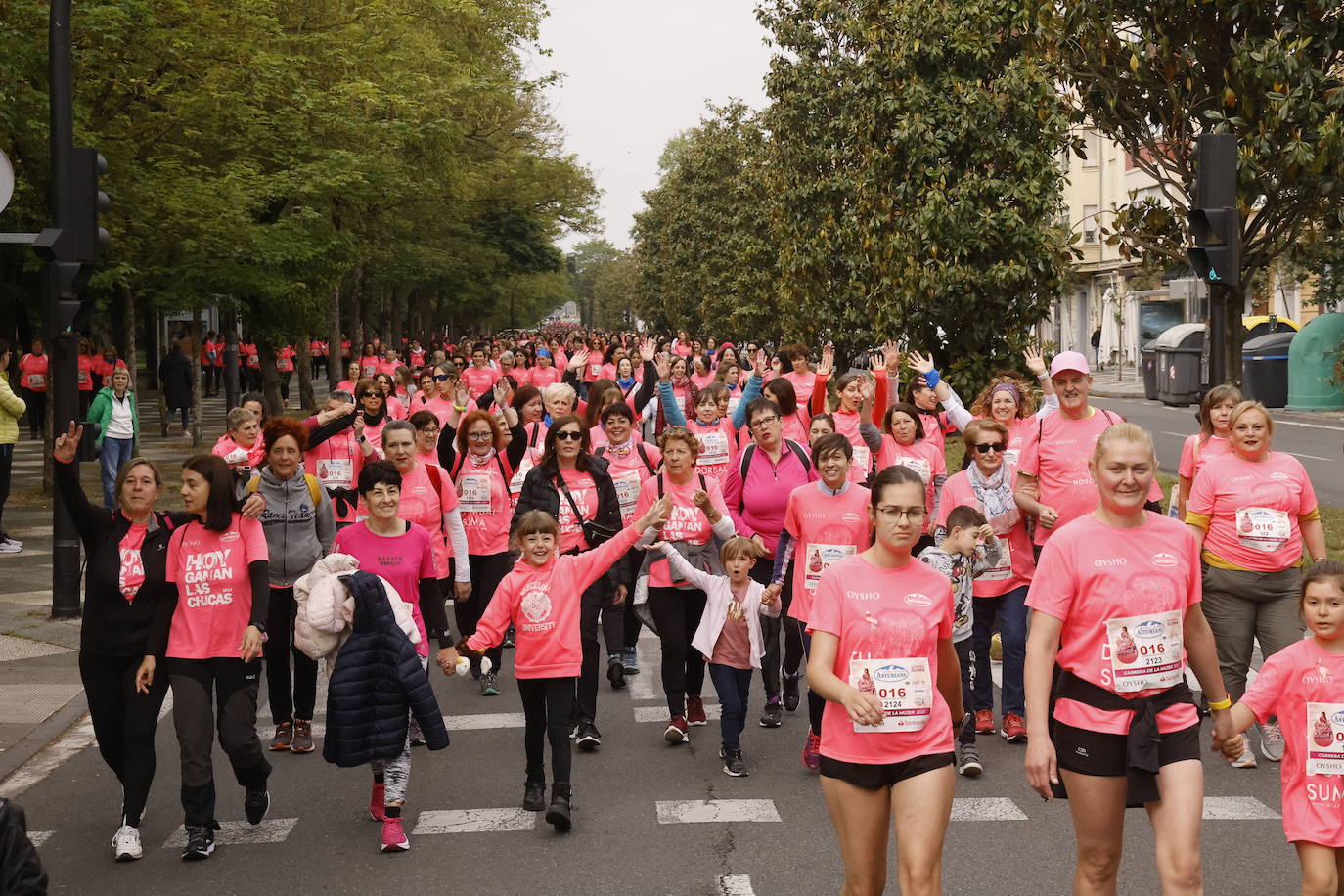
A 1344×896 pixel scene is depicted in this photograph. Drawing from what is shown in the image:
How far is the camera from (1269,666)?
5.03 metres

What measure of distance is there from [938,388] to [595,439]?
2.66 metres

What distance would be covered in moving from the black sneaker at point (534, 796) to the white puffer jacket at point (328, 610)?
2.78ft

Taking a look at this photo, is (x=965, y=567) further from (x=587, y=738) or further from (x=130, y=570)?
(x=130, y=570)

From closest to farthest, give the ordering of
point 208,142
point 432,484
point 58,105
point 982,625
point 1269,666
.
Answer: point 1269,666
point 982,625
point 432,484
point 58,105
point 208,142

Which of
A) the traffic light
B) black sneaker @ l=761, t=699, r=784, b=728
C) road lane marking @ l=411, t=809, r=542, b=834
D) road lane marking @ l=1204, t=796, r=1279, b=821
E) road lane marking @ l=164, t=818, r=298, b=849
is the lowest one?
road lane marking @ l=164, t=818, r=298, b=849

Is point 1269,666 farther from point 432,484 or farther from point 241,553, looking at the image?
point 432,484

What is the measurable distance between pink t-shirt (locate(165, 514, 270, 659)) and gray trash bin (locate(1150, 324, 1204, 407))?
32258mm

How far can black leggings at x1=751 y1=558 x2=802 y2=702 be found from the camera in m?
8.33

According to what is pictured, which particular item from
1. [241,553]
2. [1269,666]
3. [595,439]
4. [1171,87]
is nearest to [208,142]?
[595,439]

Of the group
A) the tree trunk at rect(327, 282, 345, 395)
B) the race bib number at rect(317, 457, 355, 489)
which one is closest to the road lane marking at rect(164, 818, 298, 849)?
the race bib number at rect(317, 457, 355, 489)

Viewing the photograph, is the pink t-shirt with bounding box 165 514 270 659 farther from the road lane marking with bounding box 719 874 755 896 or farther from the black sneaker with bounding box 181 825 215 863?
the road lane marking with bounding box 719 874 755 896

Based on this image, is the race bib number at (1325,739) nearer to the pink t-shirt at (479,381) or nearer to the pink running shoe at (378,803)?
the pink running shoe at (378,803)

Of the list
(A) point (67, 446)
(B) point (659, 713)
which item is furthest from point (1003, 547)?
(A) point (67, 446)

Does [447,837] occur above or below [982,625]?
below
